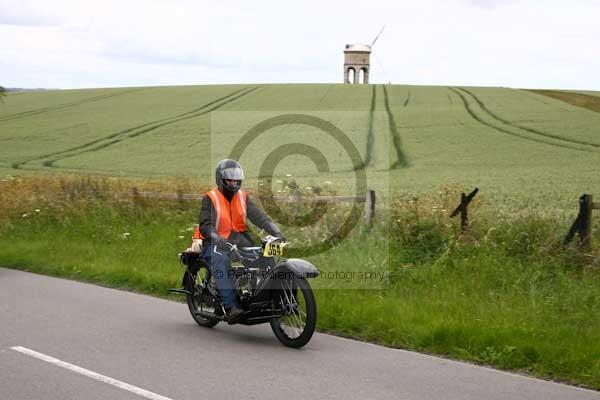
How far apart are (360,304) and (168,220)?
7588 millimetres

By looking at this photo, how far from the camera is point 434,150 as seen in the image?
32.3 metres

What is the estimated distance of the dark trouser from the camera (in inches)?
307

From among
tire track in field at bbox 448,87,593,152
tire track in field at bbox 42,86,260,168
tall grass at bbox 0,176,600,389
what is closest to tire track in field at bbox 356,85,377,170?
tire track in field at bbox 448,87,593,152

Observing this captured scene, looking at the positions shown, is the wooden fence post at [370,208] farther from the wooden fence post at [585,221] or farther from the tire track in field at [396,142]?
the tire track in field at [396,142]

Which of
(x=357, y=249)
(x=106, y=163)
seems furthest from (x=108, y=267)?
(x=106, y=163)

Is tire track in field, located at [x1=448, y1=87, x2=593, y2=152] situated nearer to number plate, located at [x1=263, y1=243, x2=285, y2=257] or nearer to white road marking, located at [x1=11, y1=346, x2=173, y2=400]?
number plate, located at [x1=263, y1=243, x2=285, y2=257]

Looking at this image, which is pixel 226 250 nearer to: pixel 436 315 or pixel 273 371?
pixel 273 371

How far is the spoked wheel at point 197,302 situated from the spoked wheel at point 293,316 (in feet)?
3.63

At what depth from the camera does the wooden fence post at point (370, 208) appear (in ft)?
42.8

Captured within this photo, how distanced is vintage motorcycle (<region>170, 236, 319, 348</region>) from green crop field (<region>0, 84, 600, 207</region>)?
38.0 feet

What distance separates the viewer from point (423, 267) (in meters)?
10.3

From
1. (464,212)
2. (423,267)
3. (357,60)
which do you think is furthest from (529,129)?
(357,60)

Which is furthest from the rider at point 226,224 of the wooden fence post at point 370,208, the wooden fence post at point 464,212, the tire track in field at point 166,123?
the tire track in field at point 166,123

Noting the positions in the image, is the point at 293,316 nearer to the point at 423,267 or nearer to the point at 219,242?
the point at 219,242
